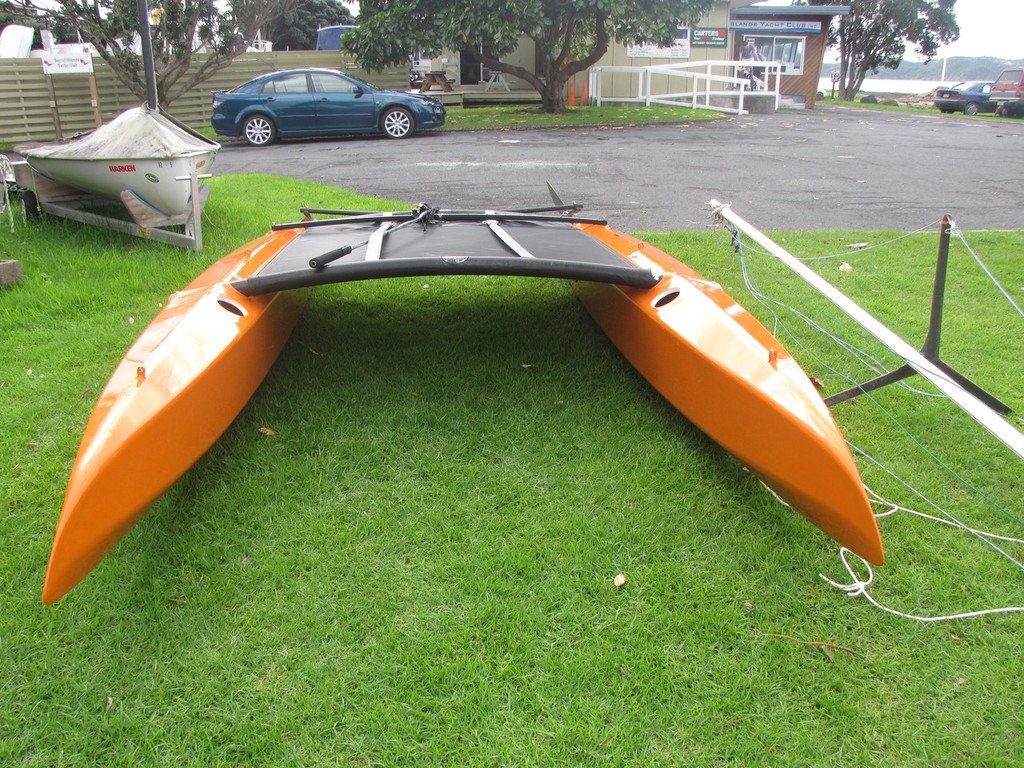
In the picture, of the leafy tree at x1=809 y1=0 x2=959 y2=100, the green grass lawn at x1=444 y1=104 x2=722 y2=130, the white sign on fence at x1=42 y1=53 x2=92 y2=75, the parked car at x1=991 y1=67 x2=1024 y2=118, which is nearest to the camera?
the white sign on fence at x1=42 y1=53 x2=92 y2=75

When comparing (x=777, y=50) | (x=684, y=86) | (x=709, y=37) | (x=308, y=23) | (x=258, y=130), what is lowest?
(x=258, y=130)

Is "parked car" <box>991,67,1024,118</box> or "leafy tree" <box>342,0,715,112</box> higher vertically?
"leafy tree" <box>342,0,715,112</box>

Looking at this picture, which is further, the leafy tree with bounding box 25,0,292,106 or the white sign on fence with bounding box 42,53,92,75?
the leafy tree with bounding box 25,0,292,106

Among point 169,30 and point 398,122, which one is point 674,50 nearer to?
point 398,122

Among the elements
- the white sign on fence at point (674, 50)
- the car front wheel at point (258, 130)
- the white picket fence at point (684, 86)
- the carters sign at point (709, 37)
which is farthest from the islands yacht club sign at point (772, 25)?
the car front wheel at point (258, 130)

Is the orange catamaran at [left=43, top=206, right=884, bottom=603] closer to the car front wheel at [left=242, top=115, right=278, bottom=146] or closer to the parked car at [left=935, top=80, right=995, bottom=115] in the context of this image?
the car front wheel at [left=242, top=115, right=278, bottom=146]

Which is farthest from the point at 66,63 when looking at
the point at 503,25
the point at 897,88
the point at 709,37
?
the point at 897,88

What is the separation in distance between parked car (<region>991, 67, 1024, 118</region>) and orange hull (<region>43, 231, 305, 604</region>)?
2773 centimetres

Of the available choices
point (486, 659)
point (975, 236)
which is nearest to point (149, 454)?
point (486, 659)

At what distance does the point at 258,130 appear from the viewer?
13602mm

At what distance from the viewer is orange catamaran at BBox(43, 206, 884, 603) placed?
2283 millimetres

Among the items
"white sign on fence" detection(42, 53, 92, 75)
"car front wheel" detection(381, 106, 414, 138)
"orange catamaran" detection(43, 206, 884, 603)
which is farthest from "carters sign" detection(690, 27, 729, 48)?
"orange catamaran" detection(43, 206, 884, 603)

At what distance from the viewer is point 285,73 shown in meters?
13.8

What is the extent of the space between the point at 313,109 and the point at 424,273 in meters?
11.7
